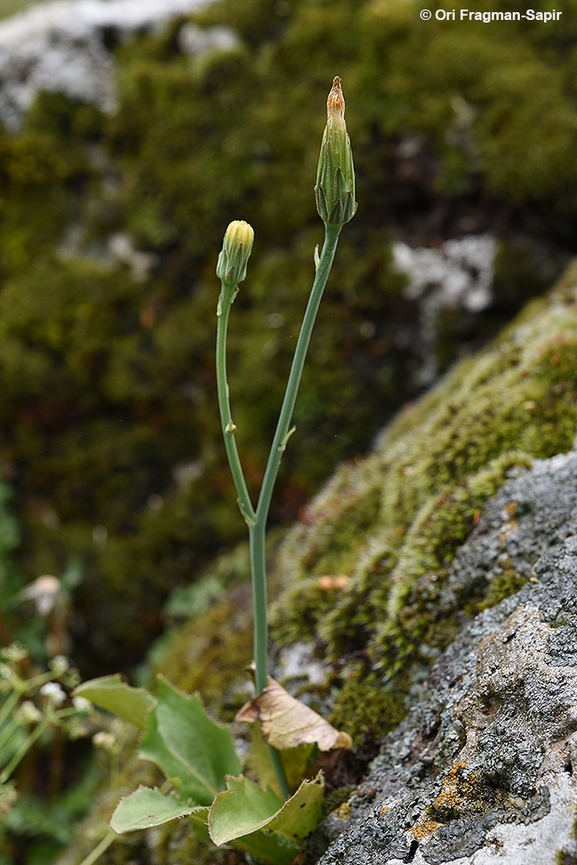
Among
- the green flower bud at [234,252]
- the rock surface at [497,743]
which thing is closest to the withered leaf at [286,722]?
the rock surface at [497,743]

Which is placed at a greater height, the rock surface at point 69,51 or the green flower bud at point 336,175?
the rock surface at point 69,51

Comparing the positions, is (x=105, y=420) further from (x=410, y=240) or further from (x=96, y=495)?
(x=410, y=240)

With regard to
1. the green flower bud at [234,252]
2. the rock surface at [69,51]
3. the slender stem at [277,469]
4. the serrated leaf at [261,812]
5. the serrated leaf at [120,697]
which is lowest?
the serrated leaf at [261,812]

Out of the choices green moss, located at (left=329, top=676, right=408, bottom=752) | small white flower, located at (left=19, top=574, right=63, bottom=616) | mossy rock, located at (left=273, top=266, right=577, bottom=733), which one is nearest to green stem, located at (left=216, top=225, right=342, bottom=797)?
green moss, located at (left=329, top=676, right=408, bottom=752)

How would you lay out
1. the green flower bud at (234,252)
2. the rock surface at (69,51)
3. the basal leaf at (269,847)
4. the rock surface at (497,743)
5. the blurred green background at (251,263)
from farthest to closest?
1. the rock surface at (69,51)
2. the blurred green background at (251,263)
3. the basal leaf at (269,847)
4. the green flower bud at (234,252)
5. the rock surface at (497,743)

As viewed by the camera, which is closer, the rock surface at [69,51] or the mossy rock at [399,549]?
the mossy rock at [399,549]

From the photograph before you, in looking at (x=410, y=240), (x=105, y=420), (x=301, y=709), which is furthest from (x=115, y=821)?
(x=410, y=240)

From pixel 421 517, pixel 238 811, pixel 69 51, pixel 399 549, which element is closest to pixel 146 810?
pixel 238 811

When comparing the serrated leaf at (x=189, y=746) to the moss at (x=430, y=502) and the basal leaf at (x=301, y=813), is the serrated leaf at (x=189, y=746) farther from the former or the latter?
the moss at (x=430, y=502)
